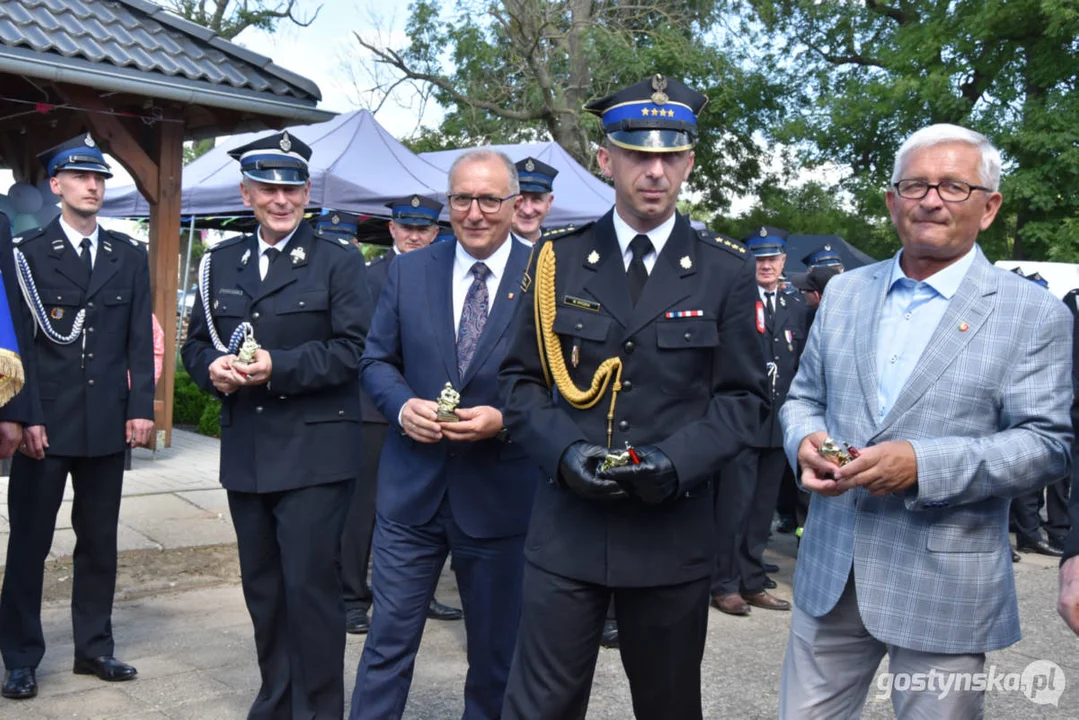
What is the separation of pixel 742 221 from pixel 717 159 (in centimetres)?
Answer: 179

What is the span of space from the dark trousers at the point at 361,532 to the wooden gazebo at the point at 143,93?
398 centimetres

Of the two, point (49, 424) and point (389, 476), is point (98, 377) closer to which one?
point (49, 424)

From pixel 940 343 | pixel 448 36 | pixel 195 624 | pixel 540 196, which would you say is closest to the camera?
pixel 940 343

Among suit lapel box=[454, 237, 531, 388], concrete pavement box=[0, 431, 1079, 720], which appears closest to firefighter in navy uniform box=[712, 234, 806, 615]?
concrete pavement box=[0, 431, 1079, 720]

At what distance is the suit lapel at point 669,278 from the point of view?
299 centimetres

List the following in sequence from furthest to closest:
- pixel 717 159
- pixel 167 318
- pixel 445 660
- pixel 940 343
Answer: pixel 717 159, pixel 167 318, pixel 445 660, pixel 940 343

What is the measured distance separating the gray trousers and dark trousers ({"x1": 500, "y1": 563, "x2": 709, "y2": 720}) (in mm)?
269

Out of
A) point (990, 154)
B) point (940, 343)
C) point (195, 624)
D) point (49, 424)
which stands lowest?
point (195, 624)

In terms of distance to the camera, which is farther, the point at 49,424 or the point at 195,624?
the point at 195,624

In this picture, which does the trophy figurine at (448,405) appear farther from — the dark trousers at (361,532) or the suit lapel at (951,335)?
the dark trousers at (361,532)

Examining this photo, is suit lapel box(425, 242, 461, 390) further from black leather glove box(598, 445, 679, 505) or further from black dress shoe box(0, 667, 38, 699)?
black dress shoe box(0, 667, 38, 699)

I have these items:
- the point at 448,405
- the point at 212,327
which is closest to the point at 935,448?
the point at 448,405

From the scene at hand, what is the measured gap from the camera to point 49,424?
474 centimetres

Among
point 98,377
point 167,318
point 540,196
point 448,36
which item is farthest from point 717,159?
point 98,377
